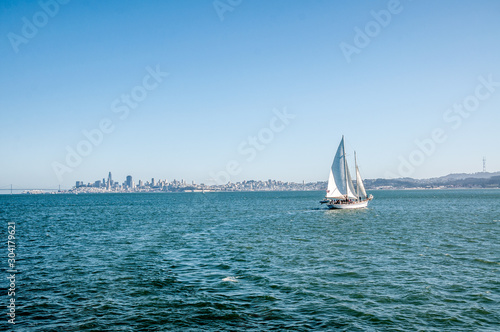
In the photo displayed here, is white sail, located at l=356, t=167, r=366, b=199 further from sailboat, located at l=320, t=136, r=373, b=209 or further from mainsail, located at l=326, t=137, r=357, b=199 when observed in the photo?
mainsail, located at l=326, t=137, r=357, b=199

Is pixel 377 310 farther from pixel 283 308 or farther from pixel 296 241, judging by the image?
pixel 296 241

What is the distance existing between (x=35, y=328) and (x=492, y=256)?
33120 millimetres

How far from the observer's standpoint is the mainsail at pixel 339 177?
8862 centimetres

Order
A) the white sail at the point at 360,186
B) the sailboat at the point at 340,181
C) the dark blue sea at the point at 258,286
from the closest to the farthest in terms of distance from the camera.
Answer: the dark blue sea at the point at 258,286 < the sailboat at the point at 340,181 < the white sail at the point at 360,186

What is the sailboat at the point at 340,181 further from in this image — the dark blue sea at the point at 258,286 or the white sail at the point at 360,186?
the dark blue sea at the point at 258,286

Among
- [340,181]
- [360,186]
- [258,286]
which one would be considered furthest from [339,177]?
[258,286]

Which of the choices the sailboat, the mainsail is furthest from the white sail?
the mainsail

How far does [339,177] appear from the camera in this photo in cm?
8856

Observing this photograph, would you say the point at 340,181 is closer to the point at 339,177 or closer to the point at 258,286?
the point at 339,177

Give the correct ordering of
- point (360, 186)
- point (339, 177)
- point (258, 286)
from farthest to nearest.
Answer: point (360, 186)
point (339, 177)
point (258, 286)

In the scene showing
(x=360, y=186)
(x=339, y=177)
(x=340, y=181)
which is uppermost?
(x=339, y=177)

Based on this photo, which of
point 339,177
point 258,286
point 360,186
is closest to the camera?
point 258,286

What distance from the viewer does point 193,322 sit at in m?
17.0

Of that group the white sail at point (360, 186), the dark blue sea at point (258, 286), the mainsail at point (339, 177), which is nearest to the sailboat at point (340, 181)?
the mainsail at point (339, 177)
